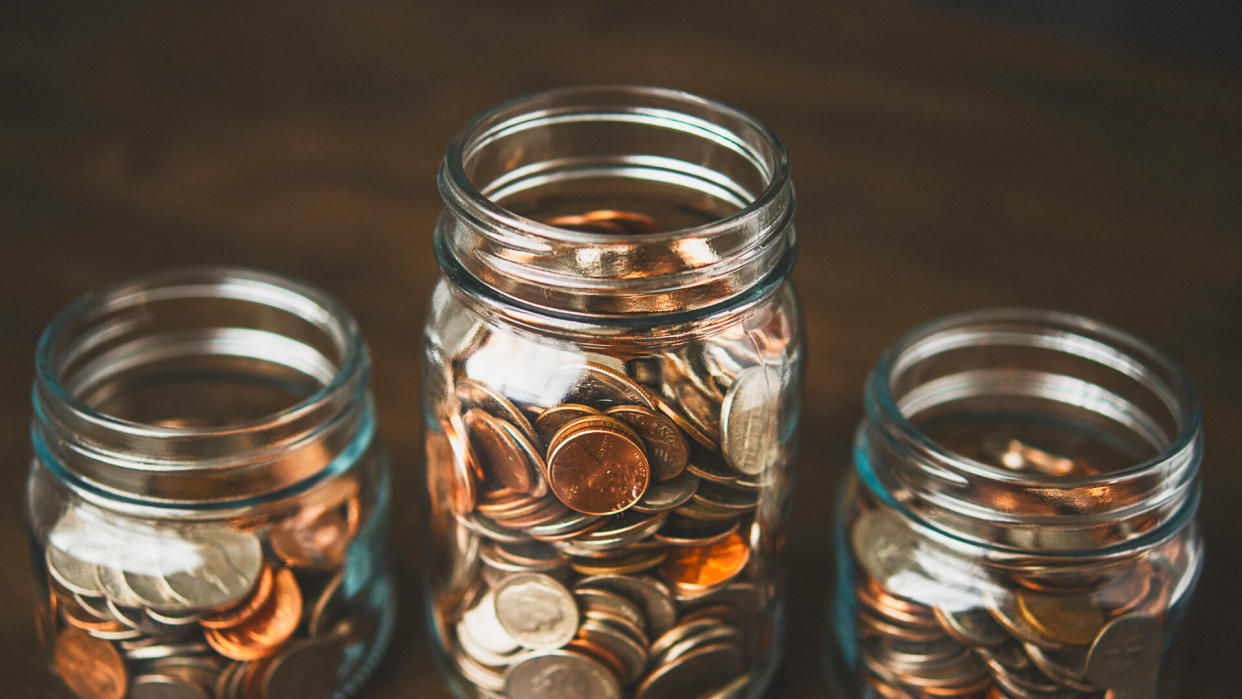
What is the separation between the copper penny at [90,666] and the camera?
0.88m

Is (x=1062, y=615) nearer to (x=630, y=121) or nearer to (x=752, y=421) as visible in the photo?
(x=752, y=421)

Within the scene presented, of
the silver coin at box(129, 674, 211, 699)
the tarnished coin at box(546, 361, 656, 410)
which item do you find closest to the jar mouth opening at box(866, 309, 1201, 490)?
the tarnished coin at box(546, 361, 656, 410)

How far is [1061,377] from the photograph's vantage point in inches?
41.9

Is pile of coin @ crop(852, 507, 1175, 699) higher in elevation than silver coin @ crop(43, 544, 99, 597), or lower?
higher

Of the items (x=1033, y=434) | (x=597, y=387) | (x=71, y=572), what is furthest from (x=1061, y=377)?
(x=71, y=572)

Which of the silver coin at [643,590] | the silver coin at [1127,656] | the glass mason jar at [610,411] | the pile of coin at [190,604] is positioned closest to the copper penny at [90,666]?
the pile of coin at [190,604]

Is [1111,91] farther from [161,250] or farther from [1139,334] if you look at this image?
[161,250]

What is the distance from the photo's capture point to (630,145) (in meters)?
0.95

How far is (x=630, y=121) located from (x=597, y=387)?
0.25 m

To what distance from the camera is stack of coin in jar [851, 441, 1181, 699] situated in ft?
2.72

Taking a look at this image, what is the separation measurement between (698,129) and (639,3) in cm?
101

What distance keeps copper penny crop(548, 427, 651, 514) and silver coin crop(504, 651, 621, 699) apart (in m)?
0.12

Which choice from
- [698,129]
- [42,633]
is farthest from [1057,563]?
[42,633]

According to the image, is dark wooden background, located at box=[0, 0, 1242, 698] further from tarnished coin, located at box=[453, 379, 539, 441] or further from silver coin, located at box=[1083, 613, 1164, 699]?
tarnished coin, located at box=[453, 379, 539, 441]
